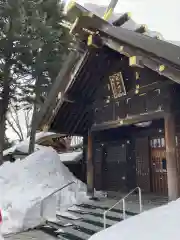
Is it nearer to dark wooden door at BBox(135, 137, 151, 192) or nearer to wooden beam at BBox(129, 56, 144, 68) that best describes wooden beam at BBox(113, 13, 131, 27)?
wooden beam at BBox(129, 56, 144, 68)

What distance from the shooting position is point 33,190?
11.8m

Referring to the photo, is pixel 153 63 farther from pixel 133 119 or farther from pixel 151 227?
pixel 151 227

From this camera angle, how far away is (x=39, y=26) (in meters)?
15.9

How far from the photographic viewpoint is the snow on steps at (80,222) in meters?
7.99

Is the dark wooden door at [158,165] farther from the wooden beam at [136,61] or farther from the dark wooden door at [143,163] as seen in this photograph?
the wooden beam at [136,61]

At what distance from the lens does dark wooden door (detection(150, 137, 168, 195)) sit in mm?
11269

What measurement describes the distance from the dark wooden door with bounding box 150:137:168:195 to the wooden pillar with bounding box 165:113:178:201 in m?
3.09

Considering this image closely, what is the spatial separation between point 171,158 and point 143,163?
3884 mm

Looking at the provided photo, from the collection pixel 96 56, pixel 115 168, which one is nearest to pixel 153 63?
pixel 96 56

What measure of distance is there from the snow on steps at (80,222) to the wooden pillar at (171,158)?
1.45m

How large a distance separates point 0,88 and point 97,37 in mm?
9172

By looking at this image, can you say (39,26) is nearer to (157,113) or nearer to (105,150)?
(105,150)

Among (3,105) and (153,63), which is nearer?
(153,63)

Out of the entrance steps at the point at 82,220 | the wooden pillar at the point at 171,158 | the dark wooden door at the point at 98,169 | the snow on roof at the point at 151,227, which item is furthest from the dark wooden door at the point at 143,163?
the snow on roof at the point at 151,227
